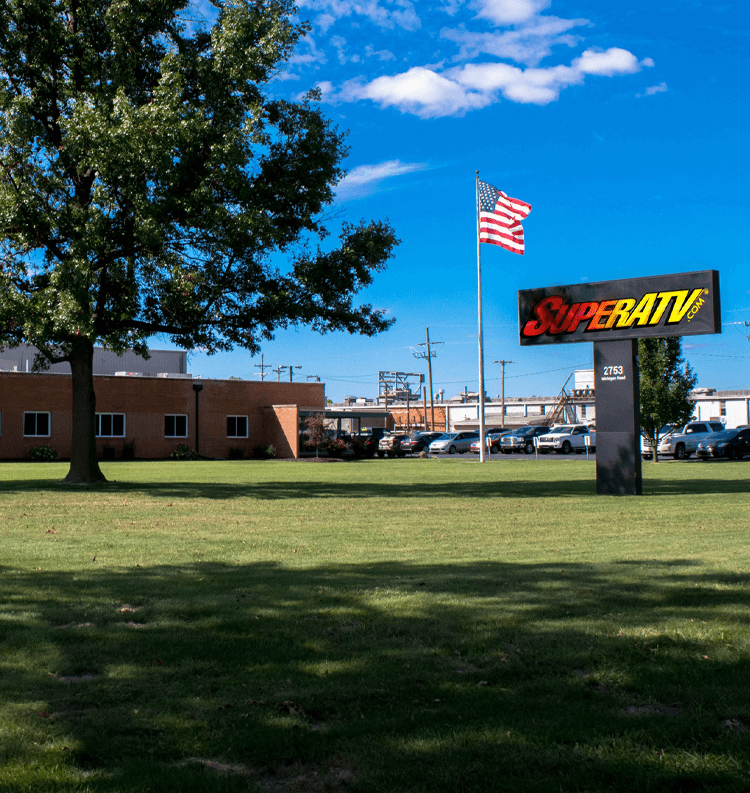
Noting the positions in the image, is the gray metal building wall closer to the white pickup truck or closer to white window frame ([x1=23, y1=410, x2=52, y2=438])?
white window frame ([x1=23, y1=410, x2=52, y2=438])

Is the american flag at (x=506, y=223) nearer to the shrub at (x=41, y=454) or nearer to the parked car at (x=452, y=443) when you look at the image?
the parked car at (x=452, y=443)

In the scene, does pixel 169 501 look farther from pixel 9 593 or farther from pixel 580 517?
pixel 9 593

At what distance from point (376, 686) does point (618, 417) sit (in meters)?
15.5

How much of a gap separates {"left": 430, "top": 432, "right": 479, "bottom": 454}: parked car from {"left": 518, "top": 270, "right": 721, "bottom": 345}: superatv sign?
113 feet

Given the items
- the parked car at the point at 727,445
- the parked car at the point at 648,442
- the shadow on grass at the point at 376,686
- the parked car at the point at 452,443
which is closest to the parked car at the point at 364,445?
the parked car at the point at 452,443

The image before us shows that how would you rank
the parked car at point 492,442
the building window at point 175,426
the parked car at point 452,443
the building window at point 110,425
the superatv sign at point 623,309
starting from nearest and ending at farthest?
the superatv sign at point 623,309
the building window at point 110,425
the building window at point 175,426
the parked car at point 452,443
the parked car at point 492,442

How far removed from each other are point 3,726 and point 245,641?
70.3 inches

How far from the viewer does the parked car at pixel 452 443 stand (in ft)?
177

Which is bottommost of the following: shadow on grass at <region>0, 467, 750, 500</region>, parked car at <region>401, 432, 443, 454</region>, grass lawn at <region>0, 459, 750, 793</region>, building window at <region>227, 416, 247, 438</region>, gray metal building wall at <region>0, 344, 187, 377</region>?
shadow on grass at <region>0, 467, 750, 500</region>

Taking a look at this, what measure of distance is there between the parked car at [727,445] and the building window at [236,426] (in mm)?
25887

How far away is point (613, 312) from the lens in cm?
1852

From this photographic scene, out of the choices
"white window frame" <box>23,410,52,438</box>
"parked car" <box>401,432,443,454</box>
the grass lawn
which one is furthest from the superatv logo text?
"parked car" <box>401,432,443,454</box>

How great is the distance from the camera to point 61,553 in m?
9.22

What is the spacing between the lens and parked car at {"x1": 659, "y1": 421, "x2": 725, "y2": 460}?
1609 inches
